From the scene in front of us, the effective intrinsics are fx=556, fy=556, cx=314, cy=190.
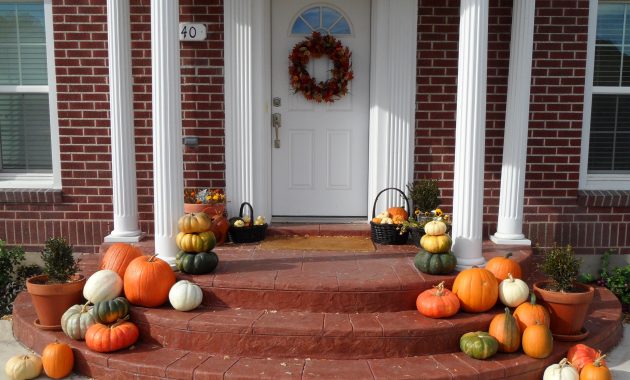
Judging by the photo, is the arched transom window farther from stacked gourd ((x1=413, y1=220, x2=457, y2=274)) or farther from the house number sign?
stacked gourd ((x1=413, y1=220, x2=457, y2=274))

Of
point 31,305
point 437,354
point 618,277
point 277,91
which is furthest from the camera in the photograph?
point 277,91

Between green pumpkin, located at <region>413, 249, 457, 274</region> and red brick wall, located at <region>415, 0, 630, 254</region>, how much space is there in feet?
4.62

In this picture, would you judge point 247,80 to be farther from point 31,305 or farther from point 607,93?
point 607,93

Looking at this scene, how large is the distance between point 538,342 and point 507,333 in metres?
0.21

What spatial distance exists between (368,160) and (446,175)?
82 centimetres

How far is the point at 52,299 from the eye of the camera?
4223 mm

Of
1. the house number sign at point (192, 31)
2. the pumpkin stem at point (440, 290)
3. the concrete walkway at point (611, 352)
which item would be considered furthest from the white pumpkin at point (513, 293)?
the house number sign at point (192, 31)

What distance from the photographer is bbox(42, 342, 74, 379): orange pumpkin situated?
151 inches

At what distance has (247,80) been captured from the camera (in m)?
5.52

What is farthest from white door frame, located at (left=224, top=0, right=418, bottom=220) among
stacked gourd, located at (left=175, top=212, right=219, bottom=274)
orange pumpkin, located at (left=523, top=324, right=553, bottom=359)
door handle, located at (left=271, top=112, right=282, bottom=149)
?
orange pumpkin, located at (left=523, top=324, right=553, bottom=359)

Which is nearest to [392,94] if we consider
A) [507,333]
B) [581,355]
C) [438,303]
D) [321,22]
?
[321,22]

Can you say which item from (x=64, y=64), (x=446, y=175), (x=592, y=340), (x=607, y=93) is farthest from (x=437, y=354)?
(x=64, y=64)

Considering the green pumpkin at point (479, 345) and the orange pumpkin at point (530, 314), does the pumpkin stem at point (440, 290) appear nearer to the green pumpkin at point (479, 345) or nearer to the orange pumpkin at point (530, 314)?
the green pumpkin at point (479, 345)

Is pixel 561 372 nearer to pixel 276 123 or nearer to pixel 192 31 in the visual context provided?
pixel 276 123
